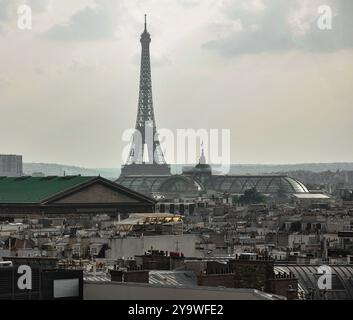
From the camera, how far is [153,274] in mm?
21297

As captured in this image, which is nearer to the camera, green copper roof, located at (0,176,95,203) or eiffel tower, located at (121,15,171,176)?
green copper roof, located at (0,176,95,203)

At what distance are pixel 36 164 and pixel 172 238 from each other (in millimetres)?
152571

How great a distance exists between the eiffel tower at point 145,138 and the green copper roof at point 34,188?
273ft

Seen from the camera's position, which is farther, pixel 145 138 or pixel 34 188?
pixel 145 138

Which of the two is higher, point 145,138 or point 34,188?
point 145,138

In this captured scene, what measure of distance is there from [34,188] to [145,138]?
92367 millimetres

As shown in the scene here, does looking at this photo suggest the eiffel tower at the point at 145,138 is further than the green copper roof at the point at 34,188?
Yes

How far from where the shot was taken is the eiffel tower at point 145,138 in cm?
17462

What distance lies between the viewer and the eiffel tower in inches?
6875

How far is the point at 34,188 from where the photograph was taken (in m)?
81.9

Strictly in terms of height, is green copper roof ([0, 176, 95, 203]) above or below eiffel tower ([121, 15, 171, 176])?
below

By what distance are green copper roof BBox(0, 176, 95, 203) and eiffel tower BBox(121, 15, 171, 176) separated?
8334 centimetres
